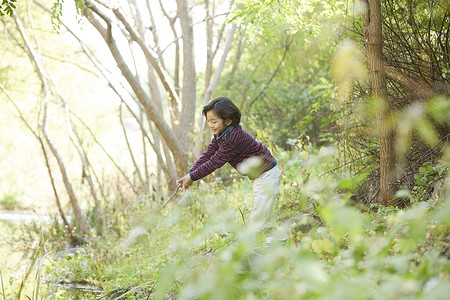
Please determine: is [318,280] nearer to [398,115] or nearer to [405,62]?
[398,115]

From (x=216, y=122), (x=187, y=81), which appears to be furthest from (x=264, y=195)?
(x=187, y=81)

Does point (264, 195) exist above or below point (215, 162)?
below

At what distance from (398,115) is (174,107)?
495 cm

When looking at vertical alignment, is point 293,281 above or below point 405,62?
below

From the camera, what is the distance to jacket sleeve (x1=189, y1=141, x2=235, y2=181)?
3740mm

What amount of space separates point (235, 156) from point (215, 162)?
25cm

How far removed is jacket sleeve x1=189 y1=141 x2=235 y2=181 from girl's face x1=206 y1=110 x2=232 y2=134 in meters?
0.16

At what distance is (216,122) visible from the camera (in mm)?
3926

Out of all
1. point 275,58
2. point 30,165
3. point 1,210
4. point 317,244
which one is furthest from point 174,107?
point 30,165

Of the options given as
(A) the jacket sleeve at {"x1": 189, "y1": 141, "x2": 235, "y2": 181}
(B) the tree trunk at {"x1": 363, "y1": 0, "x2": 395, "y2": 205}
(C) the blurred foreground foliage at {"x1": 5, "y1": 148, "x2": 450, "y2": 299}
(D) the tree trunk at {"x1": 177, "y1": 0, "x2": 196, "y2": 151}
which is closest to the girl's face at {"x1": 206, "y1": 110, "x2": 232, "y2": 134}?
(A) the jacket sleeve at {"x1": 189, "y1": 141, "x2": 235, "y2": 181}

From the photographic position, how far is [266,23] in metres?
6.48

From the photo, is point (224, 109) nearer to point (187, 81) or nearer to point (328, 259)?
point (328, 259)

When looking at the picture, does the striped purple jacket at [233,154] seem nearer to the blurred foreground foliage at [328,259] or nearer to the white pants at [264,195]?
the white pants at [264,195]

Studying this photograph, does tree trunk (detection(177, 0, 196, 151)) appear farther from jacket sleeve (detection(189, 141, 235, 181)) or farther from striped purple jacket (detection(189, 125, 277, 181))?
jacket sleeve (detection(189, 141, 235, 181))
